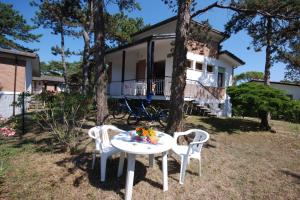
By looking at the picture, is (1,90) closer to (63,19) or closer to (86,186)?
(63,19)

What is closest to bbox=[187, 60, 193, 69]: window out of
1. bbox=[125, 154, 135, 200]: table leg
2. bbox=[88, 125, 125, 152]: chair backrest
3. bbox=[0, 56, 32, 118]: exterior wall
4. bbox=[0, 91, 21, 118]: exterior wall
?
bbox=[0, 56, 32, 118]: exterior wall

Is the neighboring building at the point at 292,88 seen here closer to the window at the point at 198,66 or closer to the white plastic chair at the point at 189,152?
the window at the point at 198,66

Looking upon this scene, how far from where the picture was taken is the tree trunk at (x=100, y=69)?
627 centimetres

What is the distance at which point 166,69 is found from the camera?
13188mm

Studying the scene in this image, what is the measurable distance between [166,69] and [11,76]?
882cm

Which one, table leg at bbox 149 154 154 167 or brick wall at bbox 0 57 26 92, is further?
brick wall at bbox 0 57 26 92

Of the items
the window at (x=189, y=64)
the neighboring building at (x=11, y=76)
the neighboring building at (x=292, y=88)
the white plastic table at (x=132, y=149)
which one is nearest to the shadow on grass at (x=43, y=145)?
the white plastic table at (x=132, y=149)

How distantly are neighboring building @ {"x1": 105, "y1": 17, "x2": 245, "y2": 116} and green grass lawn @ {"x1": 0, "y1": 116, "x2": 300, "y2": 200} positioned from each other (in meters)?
5.96

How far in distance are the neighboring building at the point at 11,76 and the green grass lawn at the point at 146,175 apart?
218 inches

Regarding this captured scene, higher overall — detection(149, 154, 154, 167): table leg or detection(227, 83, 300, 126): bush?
detection(227, 83, 300, 126): bush

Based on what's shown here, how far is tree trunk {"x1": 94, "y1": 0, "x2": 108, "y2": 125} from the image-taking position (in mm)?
6266

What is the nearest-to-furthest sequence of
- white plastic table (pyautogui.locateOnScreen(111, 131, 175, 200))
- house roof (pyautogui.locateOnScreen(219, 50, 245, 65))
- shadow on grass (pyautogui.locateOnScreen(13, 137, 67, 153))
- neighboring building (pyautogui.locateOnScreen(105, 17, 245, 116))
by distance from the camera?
white plastic table (pyautogui.locateOnScreen(111, 131, 175, 200)), shadow on grass (pyautogui.locateOnScreen(13, 137, 67, 153)), neighboring building (pyautogui.locateOnScreen(105, 17, 245, 116)), house roof (pyautogui.locateOnScreen(219, 50, 245, 65))

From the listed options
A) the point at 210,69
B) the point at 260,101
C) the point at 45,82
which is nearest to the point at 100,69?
the point at 260,101

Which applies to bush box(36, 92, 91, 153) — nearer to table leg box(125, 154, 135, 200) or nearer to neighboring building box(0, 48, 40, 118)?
table leg box(125, 154, 135, 200)
